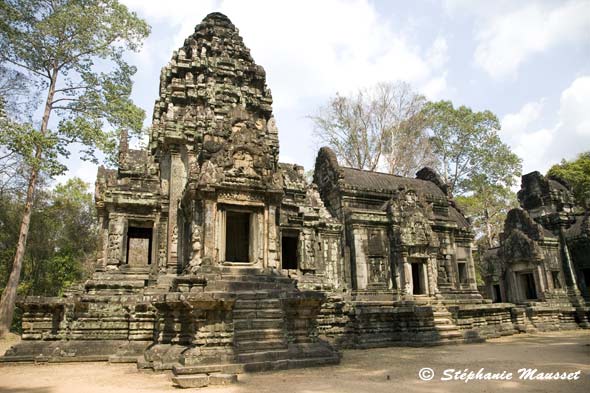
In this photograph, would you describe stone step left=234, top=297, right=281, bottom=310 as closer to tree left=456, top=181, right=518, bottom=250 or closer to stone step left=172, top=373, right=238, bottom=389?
stone step left=172, top=373, right=238, bottom=389

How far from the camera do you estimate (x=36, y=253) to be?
28.8 m

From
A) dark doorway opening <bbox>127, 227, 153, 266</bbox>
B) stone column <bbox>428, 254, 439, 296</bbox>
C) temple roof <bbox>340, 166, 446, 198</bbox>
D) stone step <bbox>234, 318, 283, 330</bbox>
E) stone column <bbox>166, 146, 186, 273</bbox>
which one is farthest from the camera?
temple roof <bbox>340, 166, 446, 198</bbox>

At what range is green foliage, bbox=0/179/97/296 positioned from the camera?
85.6ft

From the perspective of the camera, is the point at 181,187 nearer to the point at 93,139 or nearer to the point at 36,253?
the point at 93,139

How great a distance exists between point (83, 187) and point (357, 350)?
89.0 feet

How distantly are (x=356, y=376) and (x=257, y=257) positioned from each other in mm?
3612

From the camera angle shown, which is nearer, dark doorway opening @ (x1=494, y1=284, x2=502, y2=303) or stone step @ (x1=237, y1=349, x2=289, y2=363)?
stone step @ (x1=237, y1=349, x2=289, y2=363)

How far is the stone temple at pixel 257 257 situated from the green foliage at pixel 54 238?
14.2 metres

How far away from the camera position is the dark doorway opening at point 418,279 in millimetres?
18281

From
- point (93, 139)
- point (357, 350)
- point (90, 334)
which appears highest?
point (93, 139)

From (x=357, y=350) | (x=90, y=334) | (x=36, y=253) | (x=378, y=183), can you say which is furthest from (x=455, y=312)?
(x=36, y=253)

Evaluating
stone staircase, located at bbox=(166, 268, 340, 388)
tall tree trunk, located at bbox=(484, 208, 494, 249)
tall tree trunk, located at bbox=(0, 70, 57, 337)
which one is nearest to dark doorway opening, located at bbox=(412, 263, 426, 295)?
stone staircase, located at bbox=(166, 268, 340, 388)

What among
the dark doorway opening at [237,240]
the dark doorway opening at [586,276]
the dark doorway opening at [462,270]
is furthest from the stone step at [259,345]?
the dark doorway opening at [586,276]

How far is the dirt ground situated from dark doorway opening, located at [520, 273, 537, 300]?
1238cm
